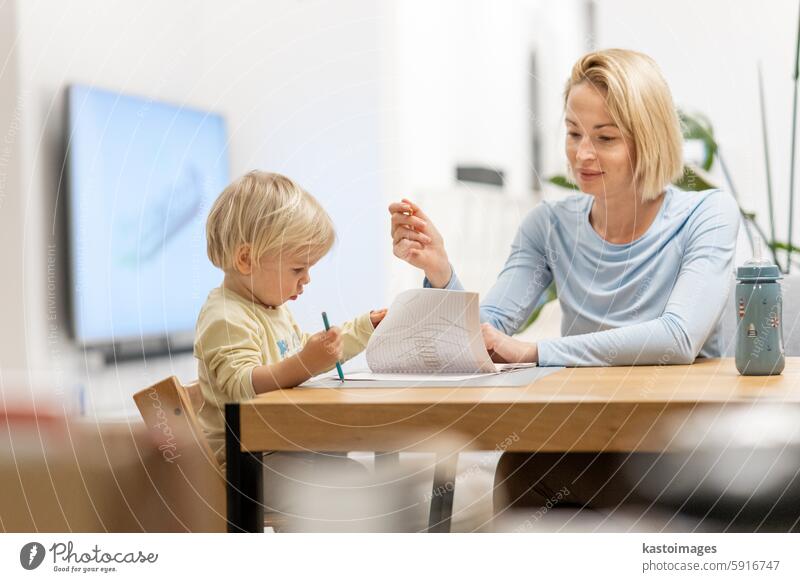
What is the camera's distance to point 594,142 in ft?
3.51

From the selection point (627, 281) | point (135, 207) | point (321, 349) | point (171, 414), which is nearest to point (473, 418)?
point (321, 349)

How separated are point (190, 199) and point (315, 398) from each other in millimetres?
794

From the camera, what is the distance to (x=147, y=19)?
1641 mm

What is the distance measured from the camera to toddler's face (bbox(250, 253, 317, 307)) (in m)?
0.94

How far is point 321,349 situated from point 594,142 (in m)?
0.44

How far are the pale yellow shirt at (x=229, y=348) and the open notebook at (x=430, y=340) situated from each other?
3.6 inches

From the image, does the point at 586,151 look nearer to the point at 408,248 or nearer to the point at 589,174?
the point at 589,174

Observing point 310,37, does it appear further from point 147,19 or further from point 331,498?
point 331,498

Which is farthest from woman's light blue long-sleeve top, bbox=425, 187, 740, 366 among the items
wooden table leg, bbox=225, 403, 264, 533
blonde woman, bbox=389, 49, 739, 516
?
wooden table leg, bbox=225, 403, 264, 533

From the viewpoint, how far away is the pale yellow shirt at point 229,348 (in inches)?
34.5

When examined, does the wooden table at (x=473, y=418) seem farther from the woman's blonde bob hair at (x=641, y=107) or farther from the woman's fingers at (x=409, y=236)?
the woman's blonde bob hair at (x=641, y=107)

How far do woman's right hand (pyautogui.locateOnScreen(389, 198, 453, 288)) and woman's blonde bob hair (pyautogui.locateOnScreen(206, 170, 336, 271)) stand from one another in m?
0.08

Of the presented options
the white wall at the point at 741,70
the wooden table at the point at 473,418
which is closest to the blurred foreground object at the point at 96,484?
the wooden table at the point at 473,418
